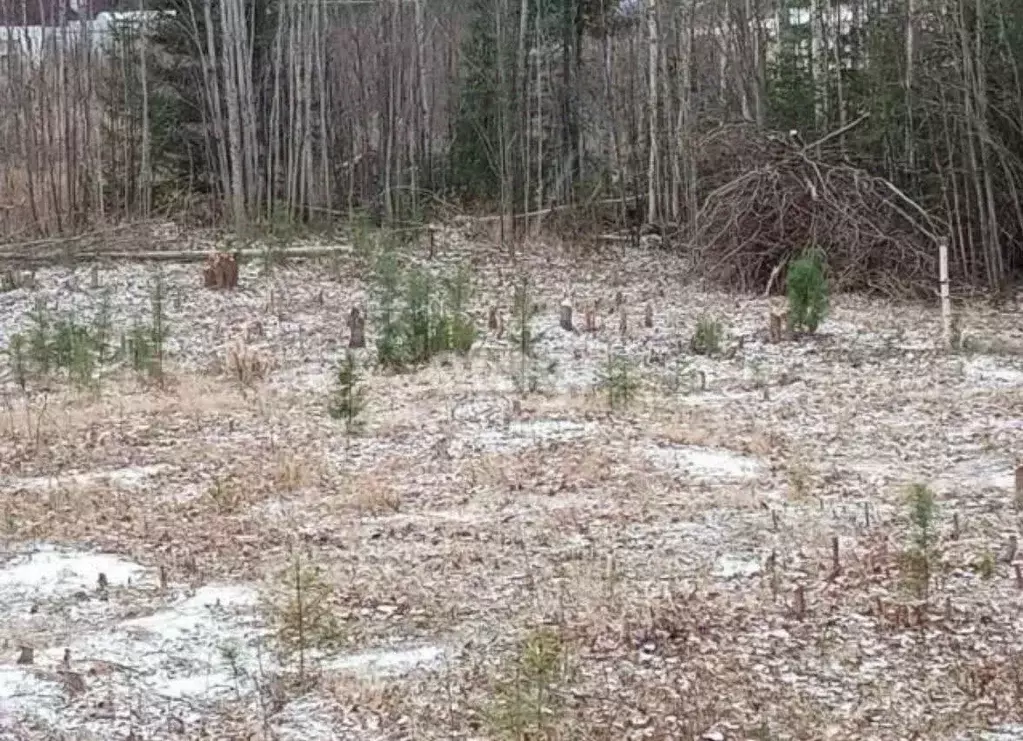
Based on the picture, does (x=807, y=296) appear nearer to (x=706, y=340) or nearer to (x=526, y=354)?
(x=706, y=340)

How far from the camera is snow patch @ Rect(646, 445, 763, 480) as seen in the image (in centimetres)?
667

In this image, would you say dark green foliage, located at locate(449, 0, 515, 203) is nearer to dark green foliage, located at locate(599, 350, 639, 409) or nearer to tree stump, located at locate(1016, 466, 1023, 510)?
dark green foliage, located at locate(599, 350, 639, 409)

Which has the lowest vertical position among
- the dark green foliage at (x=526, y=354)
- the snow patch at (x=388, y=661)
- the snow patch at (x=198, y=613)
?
the snow patch at (x=388, y=661)

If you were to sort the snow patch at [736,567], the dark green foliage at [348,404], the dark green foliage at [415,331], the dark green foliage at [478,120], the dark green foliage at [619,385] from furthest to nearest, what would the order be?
the dark green foliage at [478,120]
the dark green foliage at [415,331]
the dark green foliage at [619,385]
the dark green foliage at [348,404]
the snow patch at [736,567]

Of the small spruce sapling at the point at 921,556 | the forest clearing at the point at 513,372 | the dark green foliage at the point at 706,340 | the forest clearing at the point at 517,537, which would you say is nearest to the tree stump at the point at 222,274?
the forest clearing at the point at 513,372

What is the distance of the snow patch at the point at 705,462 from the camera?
667 cm

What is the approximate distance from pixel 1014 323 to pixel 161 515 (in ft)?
26.0

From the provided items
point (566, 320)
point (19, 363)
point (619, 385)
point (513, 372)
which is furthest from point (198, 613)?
point (566, 320)

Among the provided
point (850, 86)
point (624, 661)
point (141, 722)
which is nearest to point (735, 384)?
point (624, 661)

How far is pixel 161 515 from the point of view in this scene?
616 cm

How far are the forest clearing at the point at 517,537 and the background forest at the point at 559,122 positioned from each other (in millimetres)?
2762

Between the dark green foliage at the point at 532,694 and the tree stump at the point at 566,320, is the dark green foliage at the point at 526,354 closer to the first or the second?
the tree stump at the point at 566,320

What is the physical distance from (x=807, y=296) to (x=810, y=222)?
3.01 meters

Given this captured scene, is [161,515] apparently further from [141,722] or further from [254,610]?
[141,722]
